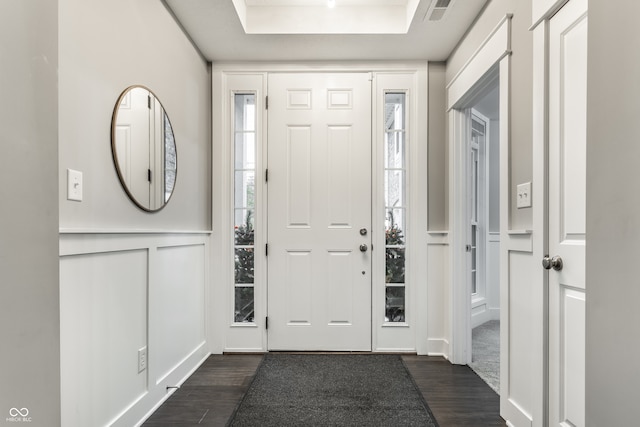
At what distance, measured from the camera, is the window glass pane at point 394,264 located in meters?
2.84

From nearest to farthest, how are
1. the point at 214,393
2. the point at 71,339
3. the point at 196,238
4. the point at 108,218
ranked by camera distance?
the point at 71,339
the point at 108,218
the point at 214,393
the point at 196,238

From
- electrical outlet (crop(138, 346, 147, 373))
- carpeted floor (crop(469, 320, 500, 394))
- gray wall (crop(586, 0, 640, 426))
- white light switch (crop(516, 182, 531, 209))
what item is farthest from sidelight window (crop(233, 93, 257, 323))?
gray wall (crop(586, 0, 640, 426))

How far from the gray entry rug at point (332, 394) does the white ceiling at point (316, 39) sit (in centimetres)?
233

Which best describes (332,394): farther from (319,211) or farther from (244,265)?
(319,211)

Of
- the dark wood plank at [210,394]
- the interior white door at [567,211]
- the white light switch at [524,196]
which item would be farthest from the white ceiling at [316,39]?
the dark wood plank at [210,394]

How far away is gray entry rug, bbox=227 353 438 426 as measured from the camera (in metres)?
1.82

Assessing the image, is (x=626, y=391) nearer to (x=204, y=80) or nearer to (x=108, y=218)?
(x=108, y=218)

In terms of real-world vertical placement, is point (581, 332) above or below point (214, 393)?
above

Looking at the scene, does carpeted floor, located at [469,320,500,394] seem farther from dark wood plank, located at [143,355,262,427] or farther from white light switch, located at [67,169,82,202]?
white light switch, located at [67,169,82,202]

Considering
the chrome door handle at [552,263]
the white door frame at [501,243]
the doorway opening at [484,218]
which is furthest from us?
the doorway opening at [484,218]

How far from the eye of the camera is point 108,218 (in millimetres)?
1530

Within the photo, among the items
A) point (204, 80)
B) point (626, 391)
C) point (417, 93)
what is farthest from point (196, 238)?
point (626, 391)

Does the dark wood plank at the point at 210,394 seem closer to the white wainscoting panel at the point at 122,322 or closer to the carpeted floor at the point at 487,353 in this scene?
the white wainscoting panel at the point at 122,322

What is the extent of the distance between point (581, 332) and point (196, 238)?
225 cm
